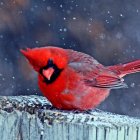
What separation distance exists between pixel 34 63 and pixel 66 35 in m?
3.93

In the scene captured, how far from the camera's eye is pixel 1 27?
6617 millimetres

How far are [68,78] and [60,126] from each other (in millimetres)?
740

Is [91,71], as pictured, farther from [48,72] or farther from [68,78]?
[48,72]

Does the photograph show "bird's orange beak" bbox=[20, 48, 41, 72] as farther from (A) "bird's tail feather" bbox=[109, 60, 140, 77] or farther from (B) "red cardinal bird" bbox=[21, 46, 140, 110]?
(A) "bird's tail feather" bbox=[109, 60, 140, 77]

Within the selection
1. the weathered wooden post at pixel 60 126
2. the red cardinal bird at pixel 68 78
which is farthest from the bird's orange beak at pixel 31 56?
the weathered wooden post at pixel 60 126

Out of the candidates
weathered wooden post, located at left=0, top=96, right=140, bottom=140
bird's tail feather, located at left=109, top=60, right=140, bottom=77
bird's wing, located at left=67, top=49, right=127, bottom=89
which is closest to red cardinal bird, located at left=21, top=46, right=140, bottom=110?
bird's wing, located at left=67, top=49, right=127, bottom=89

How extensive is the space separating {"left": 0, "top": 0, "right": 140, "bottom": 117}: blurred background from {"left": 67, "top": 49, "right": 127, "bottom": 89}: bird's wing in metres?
3.03

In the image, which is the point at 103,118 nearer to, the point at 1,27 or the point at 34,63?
the point at 34,63

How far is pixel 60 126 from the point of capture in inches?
94.0

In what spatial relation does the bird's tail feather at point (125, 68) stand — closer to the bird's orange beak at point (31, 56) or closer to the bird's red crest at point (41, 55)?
the bird's red crest at point (41, 55)

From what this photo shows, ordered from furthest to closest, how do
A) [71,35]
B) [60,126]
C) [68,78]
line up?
[71,35], [68,78], [60,126]

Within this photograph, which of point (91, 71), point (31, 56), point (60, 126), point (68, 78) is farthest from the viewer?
point (91, 71)

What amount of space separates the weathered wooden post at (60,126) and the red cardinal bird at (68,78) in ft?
1.20

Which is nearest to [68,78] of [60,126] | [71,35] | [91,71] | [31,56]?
[91,71]
